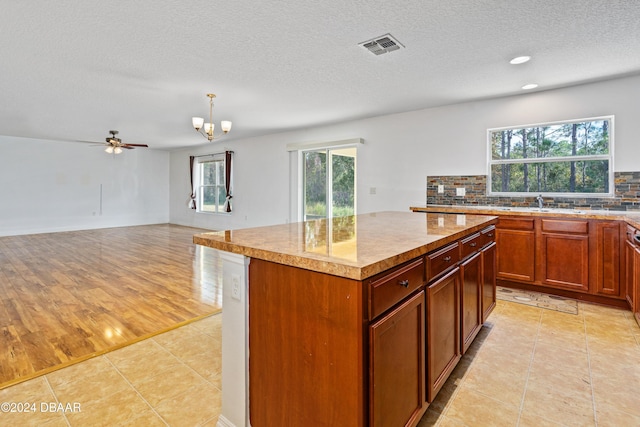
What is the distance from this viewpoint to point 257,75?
3523 mm

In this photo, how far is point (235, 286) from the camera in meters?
1.41

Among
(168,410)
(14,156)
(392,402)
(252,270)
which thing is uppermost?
(14,156)

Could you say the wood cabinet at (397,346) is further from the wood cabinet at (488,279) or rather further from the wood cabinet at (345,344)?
the wood cabinet at (488,279)

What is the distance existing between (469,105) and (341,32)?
2740 millimetres

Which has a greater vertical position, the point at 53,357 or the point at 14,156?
the point at 14,156

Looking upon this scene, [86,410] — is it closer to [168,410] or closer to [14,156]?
[168,410]

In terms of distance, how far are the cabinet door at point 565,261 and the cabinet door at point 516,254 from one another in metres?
0.10

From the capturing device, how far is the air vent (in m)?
2.69

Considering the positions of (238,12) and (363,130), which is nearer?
(238,12)

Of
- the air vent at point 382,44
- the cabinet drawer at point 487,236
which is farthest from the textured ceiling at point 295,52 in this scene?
the cabinet drawer at point 487,236

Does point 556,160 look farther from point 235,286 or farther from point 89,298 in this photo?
point 89,298

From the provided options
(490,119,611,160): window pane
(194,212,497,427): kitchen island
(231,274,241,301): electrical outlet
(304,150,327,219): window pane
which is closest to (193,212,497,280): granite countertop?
(194,212,497,427): kitchen island

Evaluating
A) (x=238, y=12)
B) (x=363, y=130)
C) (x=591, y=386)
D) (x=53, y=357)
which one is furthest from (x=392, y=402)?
(x=363, y=130)

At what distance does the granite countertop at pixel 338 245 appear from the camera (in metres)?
1.06
